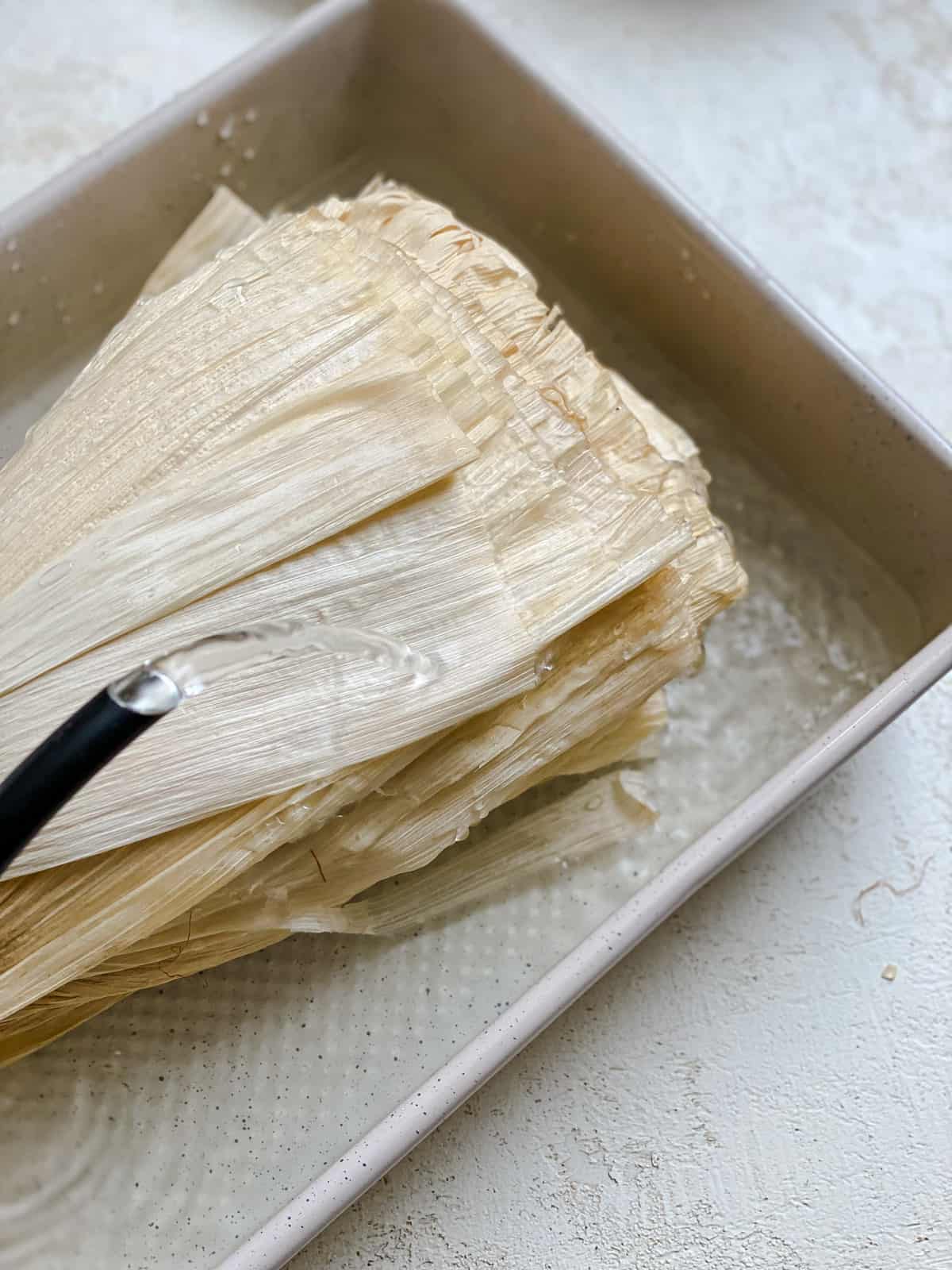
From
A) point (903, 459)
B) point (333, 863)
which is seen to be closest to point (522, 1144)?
point (333, 863)

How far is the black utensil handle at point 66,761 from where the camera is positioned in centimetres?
38

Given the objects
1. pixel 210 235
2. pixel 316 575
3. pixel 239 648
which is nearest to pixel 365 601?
pixel 316 575

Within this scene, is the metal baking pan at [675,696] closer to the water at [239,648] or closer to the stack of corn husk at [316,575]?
the stack of corn husk at [316,575]

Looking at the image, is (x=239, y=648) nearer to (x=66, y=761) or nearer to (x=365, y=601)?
(x=66, y=761)

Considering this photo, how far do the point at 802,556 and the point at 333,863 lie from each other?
15.2 inches

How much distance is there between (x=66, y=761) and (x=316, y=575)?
0.23 m

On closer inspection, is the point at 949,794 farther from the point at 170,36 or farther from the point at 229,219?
the point at 170,36

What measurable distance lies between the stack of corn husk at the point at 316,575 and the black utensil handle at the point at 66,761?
17cm

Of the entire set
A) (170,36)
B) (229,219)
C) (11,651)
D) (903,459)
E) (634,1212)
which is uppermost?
(170,36)

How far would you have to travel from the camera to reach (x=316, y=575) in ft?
1.96

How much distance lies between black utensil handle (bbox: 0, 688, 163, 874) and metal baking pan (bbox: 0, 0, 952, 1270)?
316mm

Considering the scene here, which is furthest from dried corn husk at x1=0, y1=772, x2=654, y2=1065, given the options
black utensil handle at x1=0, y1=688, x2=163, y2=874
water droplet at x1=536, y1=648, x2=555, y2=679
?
black utensil handle at x1=0, y1=688, x2=163, y2=874

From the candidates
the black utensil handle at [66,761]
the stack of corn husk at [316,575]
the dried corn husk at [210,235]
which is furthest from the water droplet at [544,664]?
the dried corn husk at [210,235]

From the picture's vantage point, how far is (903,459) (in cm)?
77
